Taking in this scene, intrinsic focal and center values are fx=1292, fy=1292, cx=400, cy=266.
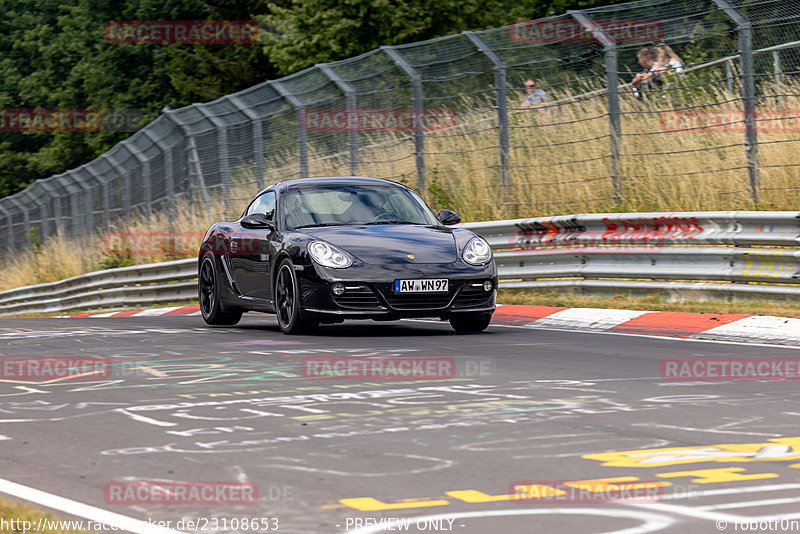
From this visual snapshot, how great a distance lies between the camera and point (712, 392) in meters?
7.31

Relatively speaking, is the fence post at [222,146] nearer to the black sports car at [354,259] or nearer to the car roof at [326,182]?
the black sports car at [354,259]

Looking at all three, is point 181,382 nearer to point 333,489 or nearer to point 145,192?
point 333,489

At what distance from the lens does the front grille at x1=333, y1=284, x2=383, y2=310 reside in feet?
35.7

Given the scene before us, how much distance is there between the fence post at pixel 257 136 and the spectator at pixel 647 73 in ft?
26.7

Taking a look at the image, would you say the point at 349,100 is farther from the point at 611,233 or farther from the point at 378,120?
the point at 611,233

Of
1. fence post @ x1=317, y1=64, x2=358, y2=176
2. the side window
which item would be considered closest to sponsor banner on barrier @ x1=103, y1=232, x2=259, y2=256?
fence post @ x1=317, y1=64, x2=358, y2=176

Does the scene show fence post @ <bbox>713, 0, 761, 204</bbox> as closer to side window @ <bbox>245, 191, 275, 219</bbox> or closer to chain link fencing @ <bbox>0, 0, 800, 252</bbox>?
chain link fencing @ <bbox>0, 0, 800, 252</bbox>

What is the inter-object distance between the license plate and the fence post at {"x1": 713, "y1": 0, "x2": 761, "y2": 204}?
13.5 ft

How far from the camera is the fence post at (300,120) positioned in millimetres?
20344

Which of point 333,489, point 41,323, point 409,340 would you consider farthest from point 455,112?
point 333,489

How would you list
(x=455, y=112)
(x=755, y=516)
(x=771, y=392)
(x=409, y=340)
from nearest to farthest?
(x=755, y=516) < (x=771, y=392) < (x=409, y=340) < (x=455, y=112)

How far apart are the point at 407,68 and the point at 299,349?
8.58 metres

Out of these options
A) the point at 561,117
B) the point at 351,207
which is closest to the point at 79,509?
the point at 351,207

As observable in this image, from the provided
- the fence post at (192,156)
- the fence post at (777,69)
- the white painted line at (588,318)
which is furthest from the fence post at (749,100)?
the fence post at (192,156)
